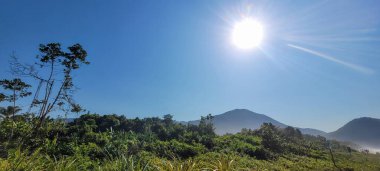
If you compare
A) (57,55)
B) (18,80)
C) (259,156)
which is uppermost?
(57,55)

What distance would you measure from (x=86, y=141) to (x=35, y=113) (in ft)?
32.6

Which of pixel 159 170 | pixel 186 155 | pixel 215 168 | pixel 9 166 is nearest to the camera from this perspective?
pixel 9 166

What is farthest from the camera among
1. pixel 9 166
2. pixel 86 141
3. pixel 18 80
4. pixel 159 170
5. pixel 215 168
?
pixel 86 141

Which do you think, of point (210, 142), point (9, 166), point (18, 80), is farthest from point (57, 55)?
point (210, 142)

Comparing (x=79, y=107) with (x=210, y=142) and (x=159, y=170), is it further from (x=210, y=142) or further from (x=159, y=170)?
(x=210, y=142)

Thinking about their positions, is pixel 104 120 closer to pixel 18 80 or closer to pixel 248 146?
pixel 248 146

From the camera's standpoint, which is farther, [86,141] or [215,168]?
[86,141]

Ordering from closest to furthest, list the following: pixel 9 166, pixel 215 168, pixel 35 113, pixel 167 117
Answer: pixel 9 166, pixel 215 168, pixel 35 113, pixel 167 117

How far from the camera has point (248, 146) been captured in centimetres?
3559

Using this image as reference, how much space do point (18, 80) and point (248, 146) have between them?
2682 cm

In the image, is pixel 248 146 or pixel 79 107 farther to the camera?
pixel 248 146

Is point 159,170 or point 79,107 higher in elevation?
point 79,107

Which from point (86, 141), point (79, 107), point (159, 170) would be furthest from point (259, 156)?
point (159, 170)

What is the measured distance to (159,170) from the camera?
706cm
